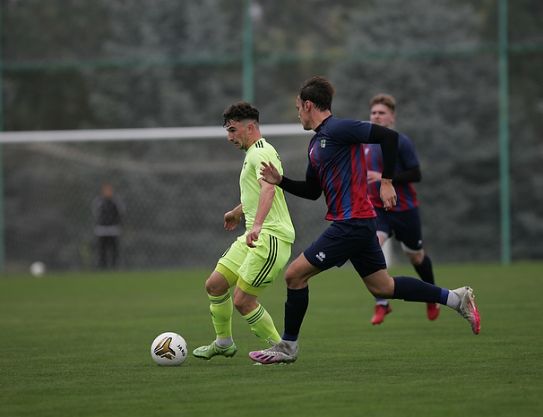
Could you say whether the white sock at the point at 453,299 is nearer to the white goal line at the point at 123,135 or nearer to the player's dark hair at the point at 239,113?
the player's dark hair at the point at 239,113

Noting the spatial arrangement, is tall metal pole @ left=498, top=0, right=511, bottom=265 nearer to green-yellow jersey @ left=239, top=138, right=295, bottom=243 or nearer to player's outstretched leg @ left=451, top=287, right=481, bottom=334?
player's outstretched leg @ left=451, top=287, right=481, bottom=334

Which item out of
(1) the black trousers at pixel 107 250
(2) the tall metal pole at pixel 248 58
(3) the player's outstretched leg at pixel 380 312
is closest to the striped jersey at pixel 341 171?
(3) the player's outstretched leg at pixel 380 312

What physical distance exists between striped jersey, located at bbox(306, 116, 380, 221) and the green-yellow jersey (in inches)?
15.6

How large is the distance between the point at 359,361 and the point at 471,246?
16.0 metres

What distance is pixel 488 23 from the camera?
24219mm

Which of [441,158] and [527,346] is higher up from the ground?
[441,158]

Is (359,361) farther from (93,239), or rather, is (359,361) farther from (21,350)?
(93,239)

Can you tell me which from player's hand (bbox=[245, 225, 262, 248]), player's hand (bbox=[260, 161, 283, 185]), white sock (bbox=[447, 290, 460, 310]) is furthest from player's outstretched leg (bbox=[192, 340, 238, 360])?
white sock (bbox=[447, 290, 460, 310])

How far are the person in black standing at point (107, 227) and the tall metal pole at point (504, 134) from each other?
8.27 m

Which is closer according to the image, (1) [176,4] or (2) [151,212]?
(2) [151,212]

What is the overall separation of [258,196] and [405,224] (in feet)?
11.9

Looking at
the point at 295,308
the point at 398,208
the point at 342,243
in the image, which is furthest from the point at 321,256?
the point at 398,208

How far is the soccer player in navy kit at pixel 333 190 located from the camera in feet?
27.2

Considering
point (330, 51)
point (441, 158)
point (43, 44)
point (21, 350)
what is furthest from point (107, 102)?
point (21, 350)
